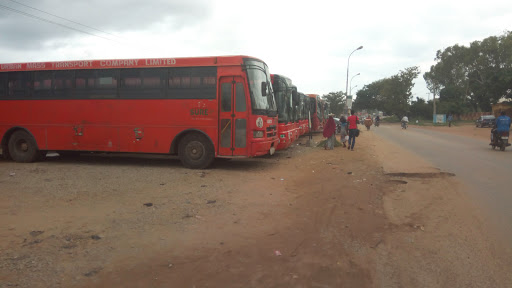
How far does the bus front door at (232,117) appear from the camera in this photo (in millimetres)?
9297

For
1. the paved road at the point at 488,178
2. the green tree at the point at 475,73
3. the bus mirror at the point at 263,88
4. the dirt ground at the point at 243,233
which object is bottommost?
the dirt ground at the point at 243,233

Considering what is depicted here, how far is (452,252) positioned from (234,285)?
2.51 metres

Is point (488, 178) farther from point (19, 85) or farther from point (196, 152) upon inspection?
point (19, 85)

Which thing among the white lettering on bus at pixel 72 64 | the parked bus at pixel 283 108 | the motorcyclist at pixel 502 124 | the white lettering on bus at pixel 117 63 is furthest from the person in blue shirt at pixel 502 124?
the white lettering on bus at pixel 72 64

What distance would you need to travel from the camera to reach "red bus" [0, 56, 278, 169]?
9367 mm

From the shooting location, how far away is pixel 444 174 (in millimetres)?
8930

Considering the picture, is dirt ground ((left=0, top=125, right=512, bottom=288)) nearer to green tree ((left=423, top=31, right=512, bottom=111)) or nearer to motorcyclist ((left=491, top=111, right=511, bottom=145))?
motorcyclist ((left=491, top=111, right=511, bottom=145))

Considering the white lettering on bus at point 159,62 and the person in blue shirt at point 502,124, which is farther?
the person in blue shirt at point 502,124

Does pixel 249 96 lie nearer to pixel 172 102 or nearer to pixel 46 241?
pixel 172 102

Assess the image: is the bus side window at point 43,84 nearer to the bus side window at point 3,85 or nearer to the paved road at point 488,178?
the bus side window at point 3,85

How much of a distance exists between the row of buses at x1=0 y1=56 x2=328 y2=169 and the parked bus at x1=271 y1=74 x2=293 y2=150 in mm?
1749

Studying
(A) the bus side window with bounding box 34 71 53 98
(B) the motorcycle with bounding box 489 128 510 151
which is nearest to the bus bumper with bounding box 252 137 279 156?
(A) the bus side window with bounding box 34 71 53 98

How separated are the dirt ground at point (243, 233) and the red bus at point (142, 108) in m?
1.41

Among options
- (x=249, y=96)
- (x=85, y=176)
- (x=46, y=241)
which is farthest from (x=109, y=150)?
(x=46, y=241)
